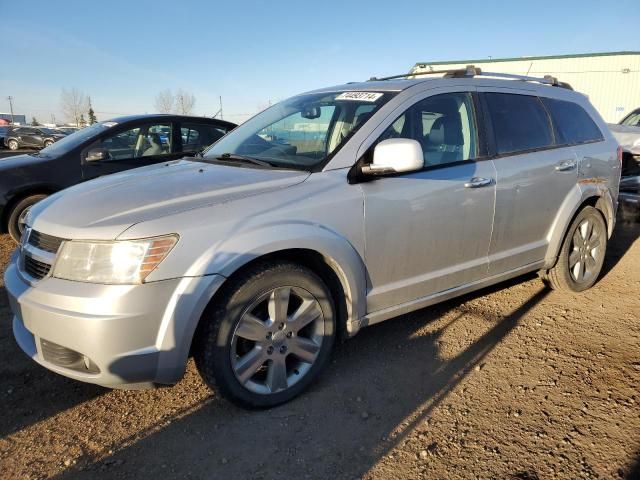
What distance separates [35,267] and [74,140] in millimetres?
4289

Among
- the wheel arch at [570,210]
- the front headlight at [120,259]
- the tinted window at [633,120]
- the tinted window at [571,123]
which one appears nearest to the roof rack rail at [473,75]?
the tinted window at [571,123]

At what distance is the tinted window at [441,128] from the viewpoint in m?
3.21

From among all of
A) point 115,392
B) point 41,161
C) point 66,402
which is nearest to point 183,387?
point 115,392

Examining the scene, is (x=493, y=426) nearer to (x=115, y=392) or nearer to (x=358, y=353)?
(x=358, y=353)

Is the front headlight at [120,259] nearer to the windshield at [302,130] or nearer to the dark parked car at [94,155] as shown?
the windshield at [302,130]

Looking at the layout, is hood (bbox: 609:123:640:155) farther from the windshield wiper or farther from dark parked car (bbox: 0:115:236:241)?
the windshield wiper

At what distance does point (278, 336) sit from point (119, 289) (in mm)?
863

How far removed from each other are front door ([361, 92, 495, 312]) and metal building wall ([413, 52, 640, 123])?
21206 millimetres

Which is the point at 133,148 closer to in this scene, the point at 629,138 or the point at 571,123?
the point at 571,123

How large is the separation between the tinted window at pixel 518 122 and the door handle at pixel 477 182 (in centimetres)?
34

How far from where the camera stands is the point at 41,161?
593 centimetres

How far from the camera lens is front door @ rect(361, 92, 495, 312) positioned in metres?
2.96

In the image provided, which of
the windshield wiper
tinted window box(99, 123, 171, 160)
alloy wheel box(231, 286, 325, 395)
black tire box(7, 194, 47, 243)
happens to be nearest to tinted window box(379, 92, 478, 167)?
the windshield wiper

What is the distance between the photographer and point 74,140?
247 inches
